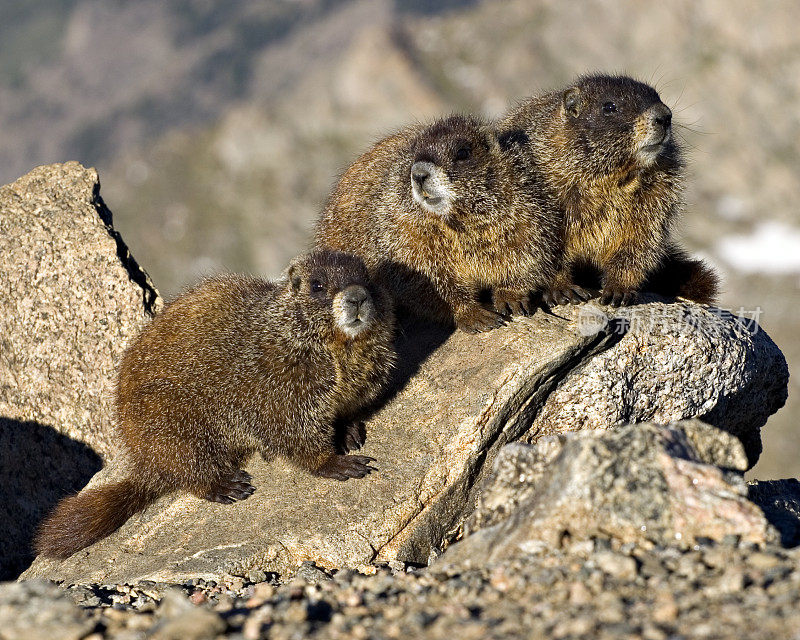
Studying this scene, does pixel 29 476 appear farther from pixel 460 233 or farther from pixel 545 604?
pixel 545 604

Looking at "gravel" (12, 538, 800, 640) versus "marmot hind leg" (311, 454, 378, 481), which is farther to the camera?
"marmot hind leg" (311, 454, 378, 481)

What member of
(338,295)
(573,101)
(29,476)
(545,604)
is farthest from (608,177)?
(29,476)

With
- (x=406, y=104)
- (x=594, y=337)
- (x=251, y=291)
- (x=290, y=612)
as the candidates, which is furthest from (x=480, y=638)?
(x=406, y=104)

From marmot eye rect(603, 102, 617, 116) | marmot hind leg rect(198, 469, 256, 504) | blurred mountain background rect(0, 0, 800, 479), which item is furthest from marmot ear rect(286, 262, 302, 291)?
blurred mountain background rect(0, 0, 800, 479)

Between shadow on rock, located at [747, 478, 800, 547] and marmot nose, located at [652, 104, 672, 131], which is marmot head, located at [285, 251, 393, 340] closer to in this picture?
marmot nose, located at [652, 104, 672, 131]

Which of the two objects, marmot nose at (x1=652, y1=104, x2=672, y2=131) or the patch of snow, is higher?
the patch of snow
